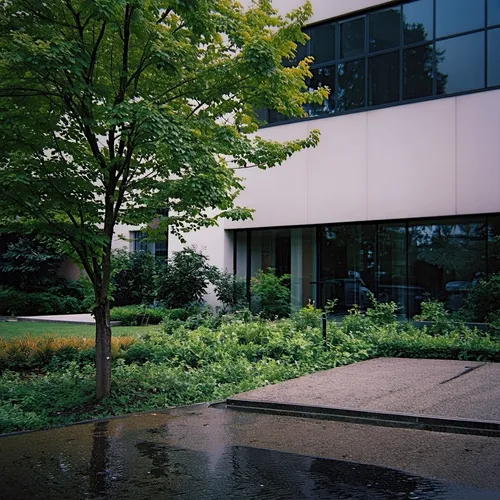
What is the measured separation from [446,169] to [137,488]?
14669 millimetres

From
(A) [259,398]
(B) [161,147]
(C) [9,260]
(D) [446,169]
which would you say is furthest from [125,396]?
(C) [9,260]

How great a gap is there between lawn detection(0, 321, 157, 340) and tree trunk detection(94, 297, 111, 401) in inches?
Answer: 301

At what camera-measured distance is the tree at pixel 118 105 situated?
7.63m

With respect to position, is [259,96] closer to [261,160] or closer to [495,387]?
[261,160]

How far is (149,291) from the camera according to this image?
2411 centimetres

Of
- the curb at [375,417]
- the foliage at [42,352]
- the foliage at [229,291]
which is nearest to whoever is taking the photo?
the curb at [375,417]

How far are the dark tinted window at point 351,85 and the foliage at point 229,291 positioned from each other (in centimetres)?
670

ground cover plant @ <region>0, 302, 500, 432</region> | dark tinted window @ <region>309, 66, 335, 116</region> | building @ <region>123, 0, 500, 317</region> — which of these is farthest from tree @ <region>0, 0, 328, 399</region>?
dark tinted window @ <region>309, 66, 335, 116</region>

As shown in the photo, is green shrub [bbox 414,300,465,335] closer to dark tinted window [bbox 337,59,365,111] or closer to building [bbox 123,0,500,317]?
building [bbox 123,0,500,317]

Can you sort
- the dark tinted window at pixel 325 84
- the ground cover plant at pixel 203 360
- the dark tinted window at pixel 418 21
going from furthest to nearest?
1. the dark tinted window at pixel 325 84
2. the dark tinted window at pixel 418 21
3. the ground cover plant at pixel 203 360

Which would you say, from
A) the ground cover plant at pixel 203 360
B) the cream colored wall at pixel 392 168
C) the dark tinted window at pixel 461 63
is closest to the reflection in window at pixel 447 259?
the cream colored wall at pixel 392 168

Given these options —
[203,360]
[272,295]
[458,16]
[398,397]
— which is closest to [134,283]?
[272,295]

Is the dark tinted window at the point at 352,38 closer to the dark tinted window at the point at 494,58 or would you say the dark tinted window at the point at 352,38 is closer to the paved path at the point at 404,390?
the dark tinted window at the point at 494,58

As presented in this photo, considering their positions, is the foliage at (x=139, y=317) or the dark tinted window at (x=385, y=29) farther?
the foliage at (x=139, y=317)
